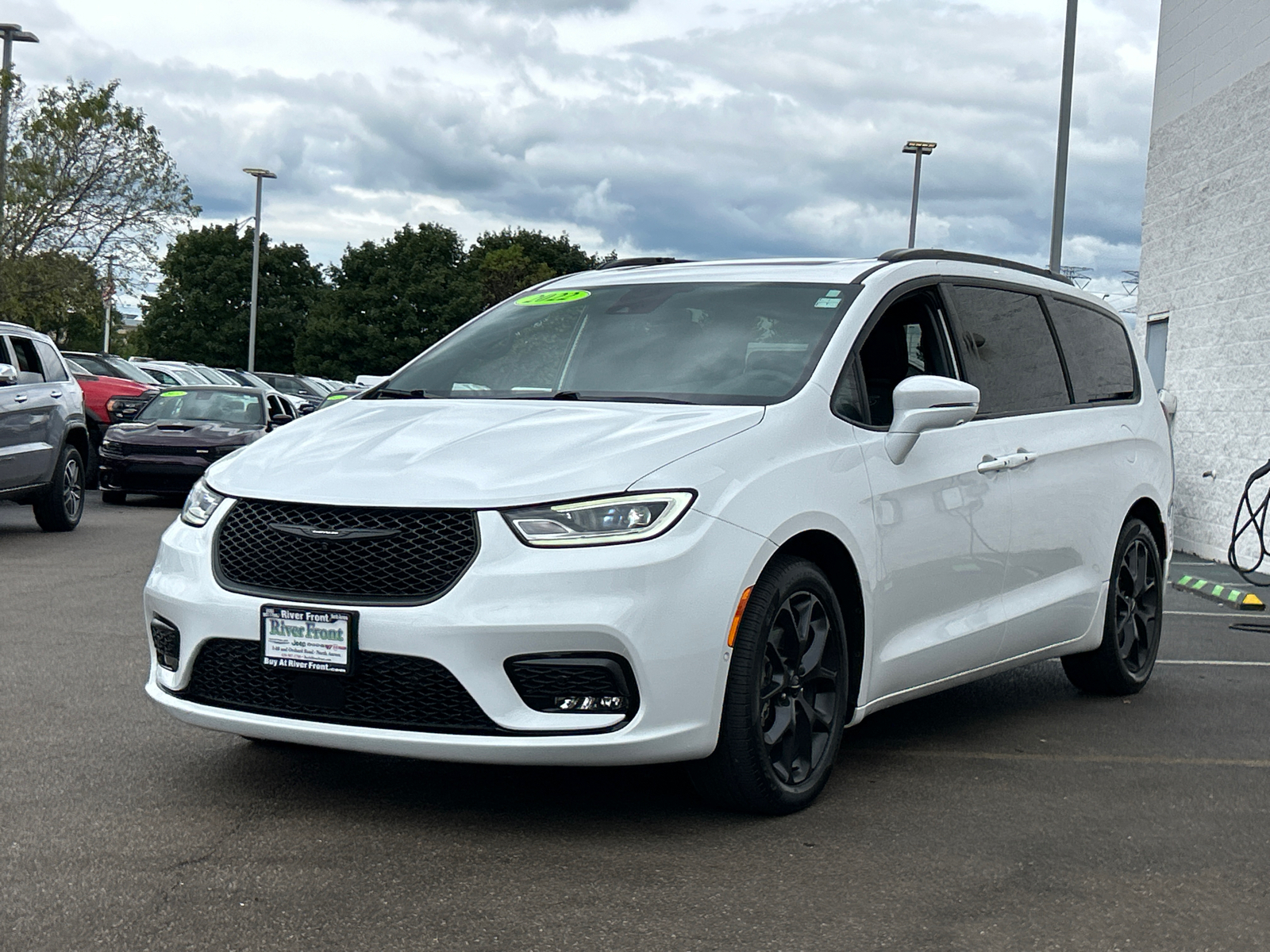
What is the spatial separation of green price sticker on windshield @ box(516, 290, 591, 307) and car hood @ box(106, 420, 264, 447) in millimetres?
11481

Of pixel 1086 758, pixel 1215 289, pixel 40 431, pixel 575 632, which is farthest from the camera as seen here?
pixel 1215 289

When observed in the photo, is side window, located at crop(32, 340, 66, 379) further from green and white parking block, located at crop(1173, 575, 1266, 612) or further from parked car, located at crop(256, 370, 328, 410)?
parked car, located at crop(256, 370, 328, 410)

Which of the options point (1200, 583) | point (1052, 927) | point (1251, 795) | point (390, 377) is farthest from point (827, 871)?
point (1200, 583)

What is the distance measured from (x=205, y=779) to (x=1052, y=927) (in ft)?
8.58

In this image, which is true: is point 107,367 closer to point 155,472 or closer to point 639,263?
point 155,472

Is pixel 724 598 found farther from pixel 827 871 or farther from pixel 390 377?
pixel 390 377

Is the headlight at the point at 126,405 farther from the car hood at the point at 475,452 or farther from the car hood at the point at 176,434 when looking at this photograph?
the car hood at the point at 475,452

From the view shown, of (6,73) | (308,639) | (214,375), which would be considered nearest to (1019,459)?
(308,639)

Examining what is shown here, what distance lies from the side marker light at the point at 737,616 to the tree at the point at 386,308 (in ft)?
225

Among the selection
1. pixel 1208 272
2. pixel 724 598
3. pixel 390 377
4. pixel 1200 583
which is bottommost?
pixel 1200 583

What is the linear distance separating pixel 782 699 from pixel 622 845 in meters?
0.67

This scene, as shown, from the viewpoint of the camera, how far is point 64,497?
1350cm

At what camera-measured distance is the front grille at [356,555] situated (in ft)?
13.6

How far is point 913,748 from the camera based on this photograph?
225 inches
